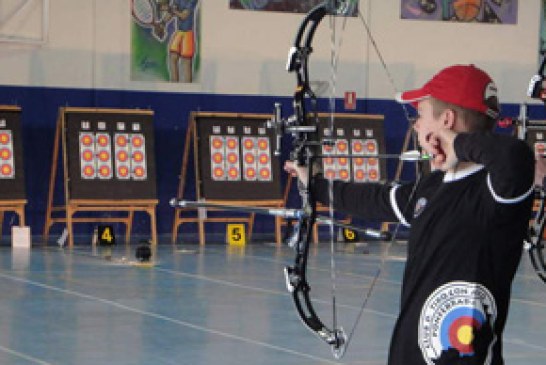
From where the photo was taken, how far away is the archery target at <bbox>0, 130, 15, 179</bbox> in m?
11.4

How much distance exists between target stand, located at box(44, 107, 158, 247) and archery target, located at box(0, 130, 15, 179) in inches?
16.2

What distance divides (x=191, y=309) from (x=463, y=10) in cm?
747

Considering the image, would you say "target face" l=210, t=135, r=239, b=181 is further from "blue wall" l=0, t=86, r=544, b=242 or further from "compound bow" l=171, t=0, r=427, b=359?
"compound bow" l=171, t=0, r=427, b=359

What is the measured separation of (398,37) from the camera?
44.2 ft

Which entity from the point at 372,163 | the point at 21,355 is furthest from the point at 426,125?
the point at 372,163

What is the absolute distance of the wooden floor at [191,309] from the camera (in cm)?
572

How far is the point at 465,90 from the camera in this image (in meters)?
2.64

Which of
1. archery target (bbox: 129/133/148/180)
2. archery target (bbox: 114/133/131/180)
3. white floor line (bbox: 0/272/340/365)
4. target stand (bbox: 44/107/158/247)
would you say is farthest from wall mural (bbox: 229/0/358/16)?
white floor line (bbox: 0/272/340/365)

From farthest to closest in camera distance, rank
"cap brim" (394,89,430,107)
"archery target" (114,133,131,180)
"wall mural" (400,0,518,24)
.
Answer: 1. "wall mural" (400,0,518,24)
2. "archery target" (114,133,131,180)
3. "cap brim" (394,89,430,107)

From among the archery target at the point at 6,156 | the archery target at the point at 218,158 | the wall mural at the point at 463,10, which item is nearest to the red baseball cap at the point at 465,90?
the archery target at the point at 6,156

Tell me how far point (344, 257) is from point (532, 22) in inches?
181

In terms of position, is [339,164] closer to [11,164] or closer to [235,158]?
[235,158]

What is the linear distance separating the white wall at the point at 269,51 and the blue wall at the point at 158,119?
0.10 m

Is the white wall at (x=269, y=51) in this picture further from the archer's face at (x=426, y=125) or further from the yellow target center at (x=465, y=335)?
the yellow target center at (x=465, y=335)
